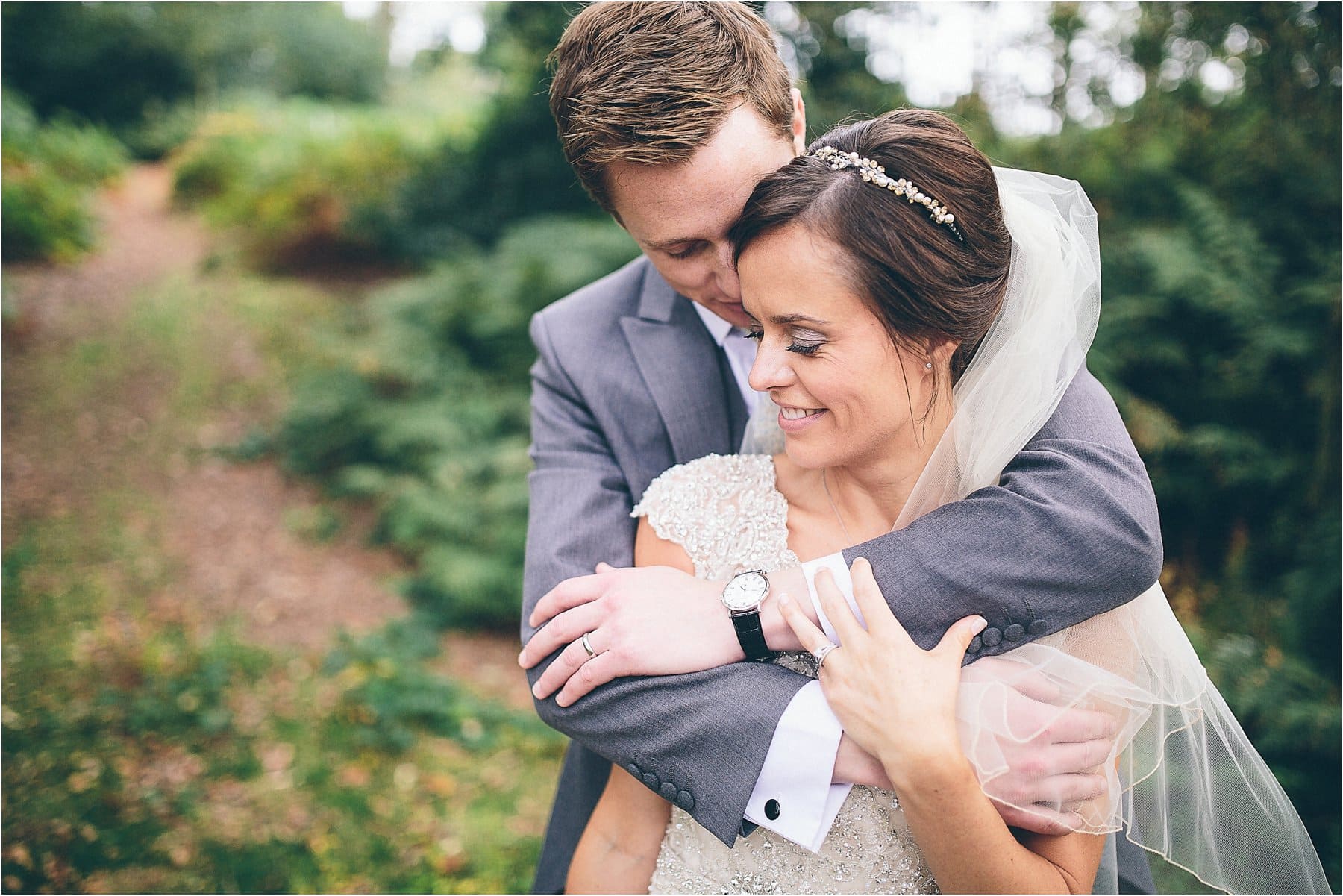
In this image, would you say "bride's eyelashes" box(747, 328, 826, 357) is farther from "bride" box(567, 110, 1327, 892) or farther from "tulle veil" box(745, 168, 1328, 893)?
"tulle veil" box(745, 168, 1328, 893)

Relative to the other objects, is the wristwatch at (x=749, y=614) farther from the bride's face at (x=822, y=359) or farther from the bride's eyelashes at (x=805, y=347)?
the bride's eyelashes at (x=805, y=347)

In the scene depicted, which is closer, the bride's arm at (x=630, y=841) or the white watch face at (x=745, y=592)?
the white watch face at (x=745, y=592)

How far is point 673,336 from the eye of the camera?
7.77 feet

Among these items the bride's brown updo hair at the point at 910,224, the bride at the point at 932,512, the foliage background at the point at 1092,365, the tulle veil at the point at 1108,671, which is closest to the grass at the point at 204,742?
the foliage background at the point at 1092,365

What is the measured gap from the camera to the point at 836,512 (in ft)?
6.68

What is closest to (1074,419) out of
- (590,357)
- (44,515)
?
(590,357)

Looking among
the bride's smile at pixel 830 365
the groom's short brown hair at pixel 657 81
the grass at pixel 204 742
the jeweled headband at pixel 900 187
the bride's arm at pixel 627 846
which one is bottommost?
the grass at pixel 204 742

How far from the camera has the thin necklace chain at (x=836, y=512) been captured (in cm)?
199

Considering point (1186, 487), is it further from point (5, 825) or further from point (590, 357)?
point (5, 825)

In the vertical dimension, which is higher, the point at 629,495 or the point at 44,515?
the point at 629,495

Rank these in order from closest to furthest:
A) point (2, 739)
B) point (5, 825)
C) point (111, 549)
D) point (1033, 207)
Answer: point (1033, 207) → point (5, 825) → point (2, 739) → point (111, 549)

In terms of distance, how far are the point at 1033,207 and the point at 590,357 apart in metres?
1.10

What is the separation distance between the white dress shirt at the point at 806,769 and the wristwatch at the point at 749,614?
4.0 inches

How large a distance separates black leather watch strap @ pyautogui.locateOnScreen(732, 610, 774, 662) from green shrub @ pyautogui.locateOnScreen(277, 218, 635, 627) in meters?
3.83
